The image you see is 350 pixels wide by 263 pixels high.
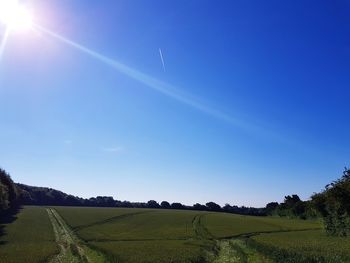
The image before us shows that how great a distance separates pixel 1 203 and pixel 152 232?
129ft

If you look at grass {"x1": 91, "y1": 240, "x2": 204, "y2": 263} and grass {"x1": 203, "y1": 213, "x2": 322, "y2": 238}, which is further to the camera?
grass {"x1": 203, "y1": 213, "x2": 322, "y2": 238}

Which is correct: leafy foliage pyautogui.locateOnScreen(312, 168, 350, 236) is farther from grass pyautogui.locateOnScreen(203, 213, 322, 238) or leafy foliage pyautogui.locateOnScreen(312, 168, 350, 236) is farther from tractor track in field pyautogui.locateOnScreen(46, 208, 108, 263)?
tractor track in field pyautogui.locateOnScreen(46, 208, 108, 263)

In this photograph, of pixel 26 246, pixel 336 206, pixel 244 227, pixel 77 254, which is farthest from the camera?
pixel 244 227

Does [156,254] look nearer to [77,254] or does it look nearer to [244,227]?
[77,254]

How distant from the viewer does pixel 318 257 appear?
35.4m

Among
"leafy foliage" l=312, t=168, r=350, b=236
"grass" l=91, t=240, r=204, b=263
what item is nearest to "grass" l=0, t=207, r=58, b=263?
"grass" l=91, t=240, r=204, b=263

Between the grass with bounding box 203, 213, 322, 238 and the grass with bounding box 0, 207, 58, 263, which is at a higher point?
the grass with bounding box 203, 213, 322, 238

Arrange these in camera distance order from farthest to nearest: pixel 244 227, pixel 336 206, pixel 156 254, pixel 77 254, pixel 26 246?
pixel 244 227
pixel 336 206
pixel 26 246
pixel 77 254
pixel 156 254

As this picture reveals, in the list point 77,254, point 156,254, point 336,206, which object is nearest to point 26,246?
point 77,254

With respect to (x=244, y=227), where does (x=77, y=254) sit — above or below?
below

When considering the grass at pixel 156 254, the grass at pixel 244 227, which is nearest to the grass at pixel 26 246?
the grass at pixel 156 254

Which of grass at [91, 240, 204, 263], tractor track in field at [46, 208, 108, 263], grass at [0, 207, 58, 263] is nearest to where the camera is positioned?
grass at [91, 240, 204, 263]

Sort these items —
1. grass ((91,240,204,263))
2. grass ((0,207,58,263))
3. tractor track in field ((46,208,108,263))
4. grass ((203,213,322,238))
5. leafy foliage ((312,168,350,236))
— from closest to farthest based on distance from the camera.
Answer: grass ((91,240,204,263))
tractor track in field ((46,208,108,263))
grass ((0,207,58,263))
leafy foliage ((312,168,350,236))
grass ((203,213,322,238))

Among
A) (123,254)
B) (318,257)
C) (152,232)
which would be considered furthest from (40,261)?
(152,232)
